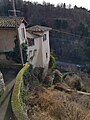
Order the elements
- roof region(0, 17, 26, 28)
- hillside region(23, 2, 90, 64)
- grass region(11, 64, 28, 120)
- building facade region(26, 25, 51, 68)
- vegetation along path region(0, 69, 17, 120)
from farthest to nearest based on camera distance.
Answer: hillside region(23, 2, 90, 64) → building facade region(26, 25, 51, 68) → roof region(0, 17, 26, 28) → vegetation along path region(0, 69, 17, 120) → grass region(11, 64, 28, 120)

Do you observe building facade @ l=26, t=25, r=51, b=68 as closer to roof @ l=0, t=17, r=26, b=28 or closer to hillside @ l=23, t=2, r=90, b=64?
roof @ l=0, t=17, r=26, b=28

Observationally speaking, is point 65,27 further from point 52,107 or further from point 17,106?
point 17,106

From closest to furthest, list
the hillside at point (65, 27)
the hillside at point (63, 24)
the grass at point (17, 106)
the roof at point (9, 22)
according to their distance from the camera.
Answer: the grass at point (17, 106), the roof at point (9, 22), the hillside at point (65, 27), the hillside at point (63, 24)

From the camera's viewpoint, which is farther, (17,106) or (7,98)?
(7,98)

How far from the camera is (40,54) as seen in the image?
32.0 meters

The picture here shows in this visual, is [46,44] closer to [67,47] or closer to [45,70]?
[45,70]

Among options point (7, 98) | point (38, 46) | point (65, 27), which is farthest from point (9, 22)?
point (65, 27)

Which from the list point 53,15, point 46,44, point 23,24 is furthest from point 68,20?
point 23,24

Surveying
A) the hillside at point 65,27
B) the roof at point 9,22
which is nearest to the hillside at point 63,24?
the hillside at point 65,27

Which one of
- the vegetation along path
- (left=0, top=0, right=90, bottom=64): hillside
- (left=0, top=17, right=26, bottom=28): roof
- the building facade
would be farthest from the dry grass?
(left=0, top=0, right=90, bottom=64): hillside

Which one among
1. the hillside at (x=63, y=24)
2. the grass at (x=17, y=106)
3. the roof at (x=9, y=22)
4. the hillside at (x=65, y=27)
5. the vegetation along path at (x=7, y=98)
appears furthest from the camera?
the hillside at (x=63, y=24)

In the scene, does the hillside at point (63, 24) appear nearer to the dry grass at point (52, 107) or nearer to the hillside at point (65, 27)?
the hillside at point (65, 27)

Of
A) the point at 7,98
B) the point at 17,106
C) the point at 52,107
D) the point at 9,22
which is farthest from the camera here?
the point at 9,22

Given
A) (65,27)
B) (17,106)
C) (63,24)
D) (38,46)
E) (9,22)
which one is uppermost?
(9,22)
